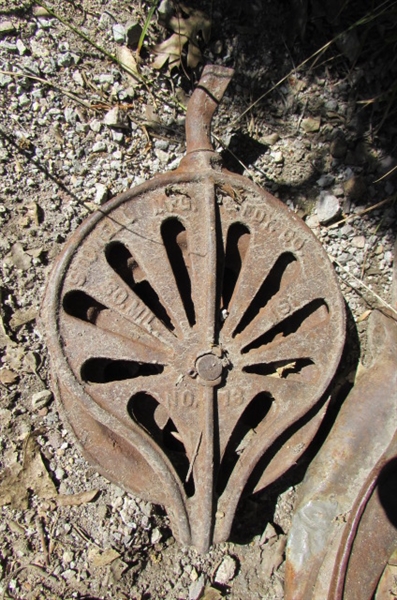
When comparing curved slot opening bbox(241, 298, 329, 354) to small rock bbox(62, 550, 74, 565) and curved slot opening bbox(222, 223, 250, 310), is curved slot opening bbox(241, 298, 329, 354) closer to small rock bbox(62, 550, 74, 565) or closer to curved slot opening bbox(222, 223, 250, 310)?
curved slot opening bbox(222, 223, 250, 310)

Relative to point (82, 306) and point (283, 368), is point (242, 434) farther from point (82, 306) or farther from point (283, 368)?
point (82, 306)

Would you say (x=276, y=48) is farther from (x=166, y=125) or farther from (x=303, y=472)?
(x=303, y=472)

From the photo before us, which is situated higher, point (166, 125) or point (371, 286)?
point (166, 125)

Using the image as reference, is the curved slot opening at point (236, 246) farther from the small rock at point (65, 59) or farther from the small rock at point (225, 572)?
the small rock at point (225, 572)


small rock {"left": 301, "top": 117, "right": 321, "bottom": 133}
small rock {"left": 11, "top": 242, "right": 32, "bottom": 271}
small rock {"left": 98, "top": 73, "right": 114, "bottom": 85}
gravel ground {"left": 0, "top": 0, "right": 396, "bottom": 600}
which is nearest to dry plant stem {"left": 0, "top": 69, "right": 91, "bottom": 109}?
gravel ground {"left": 0, "top": 0, "right": 396, "bottom": 600}

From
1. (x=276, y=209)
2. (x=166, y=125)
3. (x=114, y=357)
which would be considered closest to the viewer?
(x=114, y=357)

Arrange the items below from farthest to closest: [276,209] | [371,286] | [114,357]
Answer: [371,286]
[276,209]
[114,357]

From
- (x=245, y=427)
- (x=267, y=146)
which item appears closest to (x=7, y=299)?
(x=245, y=427)

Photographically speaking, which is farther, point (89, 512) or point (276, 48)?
point (276, 48)
